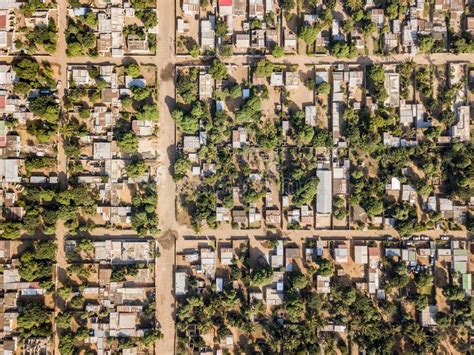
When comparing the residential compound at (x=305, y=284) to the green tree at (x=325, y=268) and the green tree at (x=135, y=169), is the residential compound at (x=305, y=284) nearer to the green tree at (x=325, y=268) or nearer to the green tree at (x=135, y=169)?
the green tree at (x=325, y=268)

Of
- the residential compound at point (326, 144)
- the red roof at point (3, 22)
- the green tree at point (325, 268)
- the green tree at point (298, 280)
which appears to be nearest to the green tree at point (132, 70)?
the residential compound at point (326, 144)

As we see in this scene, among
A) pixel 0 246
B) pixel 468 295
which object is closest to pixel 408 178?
pixel 468 295

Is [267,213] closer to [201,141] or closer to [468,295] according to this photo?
[201,141]

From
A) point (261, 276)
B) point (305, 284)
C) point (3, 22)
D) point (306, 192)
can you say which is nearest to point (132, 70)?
point (3, 22)

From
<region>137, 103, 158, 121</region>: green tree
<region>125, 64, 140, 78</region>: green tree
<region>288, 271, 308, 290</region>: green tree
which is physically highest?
<region>125, 64, 140, 78</region>: green tree

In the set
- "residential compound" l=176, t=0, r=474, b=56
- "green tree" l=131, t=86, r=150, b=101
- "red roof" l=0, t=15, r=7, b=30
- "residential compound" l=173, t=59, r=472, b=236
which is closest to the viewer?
"green tree" l=131, t=86, r=150, b=101

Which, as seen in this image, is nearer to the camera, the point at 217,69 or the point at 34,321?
the point at 34,321

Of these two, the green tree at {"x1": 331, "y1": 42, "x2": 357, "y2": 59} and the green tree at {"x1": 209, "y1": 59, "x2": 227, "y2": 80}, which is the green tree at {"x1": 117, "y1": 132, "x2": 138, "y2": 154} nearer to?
the green tree at {"x1": 209, "y1": 59, "x2": 227, "y2": 80}

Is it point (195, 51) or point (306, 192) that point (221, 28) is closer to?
point (195, 51)

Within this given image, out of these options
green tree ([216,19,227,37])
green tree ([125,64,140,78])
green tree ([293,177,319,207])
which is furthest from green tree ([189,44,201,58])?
green tree ([293,177,319,207])
